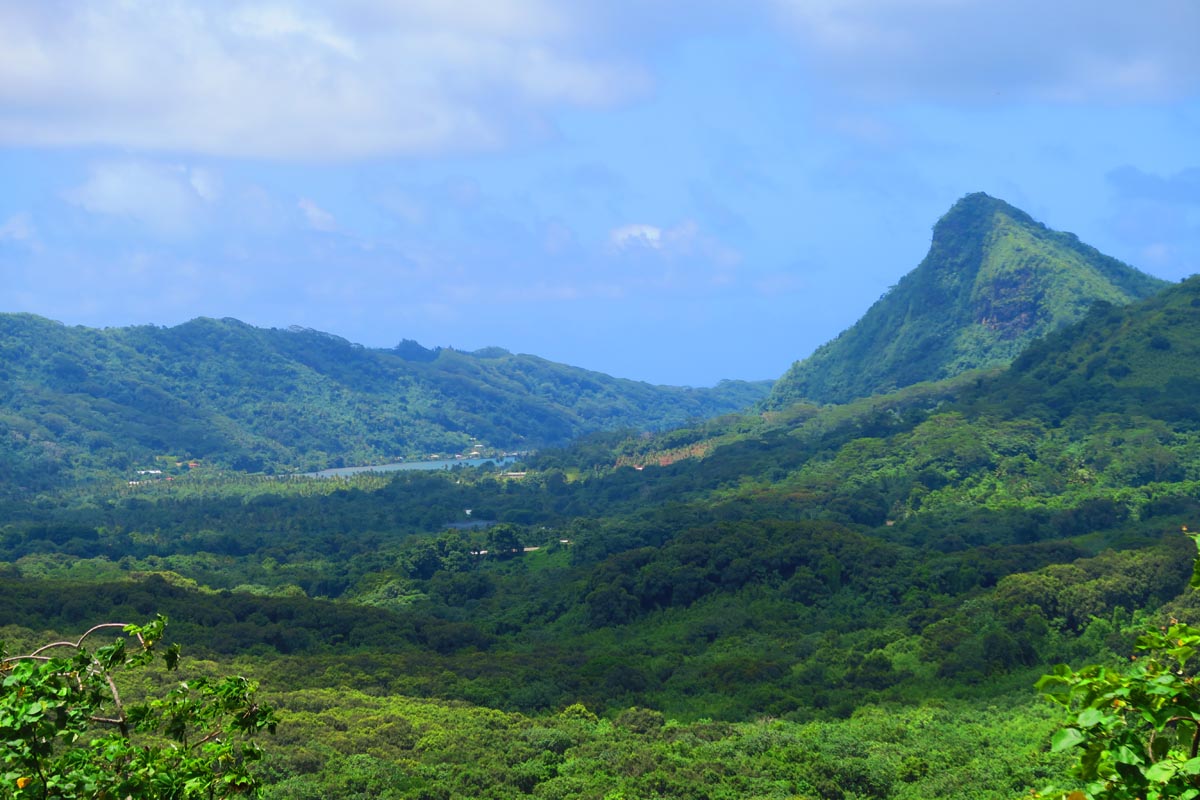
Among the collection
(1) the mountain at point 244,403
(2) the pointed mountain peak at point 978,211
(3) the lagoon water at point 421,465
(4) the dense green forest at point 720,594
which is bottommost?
(4) the dense green forest at point 720,594

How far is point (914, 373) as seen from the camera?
382 feet

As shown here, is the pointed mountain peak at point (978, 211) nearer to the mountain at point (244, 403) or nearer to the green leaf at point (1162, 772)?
the mountain at point (244, 403)

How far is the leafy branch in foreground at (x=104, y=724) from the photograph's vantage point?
7.84 meters

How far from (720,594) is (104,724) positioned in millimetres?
38203

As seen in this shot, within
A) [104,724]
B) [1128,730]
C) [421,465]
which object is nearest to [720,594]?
[104,724]

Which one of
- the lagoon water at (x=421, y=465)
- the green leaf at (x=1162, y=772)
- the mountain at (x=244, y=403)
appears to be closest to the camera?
the green leaf at (x=1162, y=772)

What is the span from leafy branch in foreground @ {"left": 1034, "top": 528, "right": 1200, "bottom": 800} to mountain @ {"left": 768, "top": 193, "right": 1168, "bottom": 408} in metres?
107

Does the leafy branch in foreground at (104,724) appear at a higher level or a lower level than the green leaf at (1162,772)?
lower

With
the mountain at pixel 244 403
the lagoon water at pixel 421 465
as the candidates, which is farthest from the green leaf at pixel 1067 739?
the lagoon water at pixel 421 465

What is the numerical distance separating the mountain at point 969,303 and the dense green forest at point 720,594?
1097 inches

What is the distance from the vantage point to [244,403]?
149m

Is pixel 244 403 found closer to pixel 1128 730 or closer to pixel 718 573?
pixel 718 573

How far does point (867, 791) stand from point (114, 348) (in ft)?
465

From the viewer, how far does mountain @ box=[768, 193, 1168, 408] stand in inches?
4412
